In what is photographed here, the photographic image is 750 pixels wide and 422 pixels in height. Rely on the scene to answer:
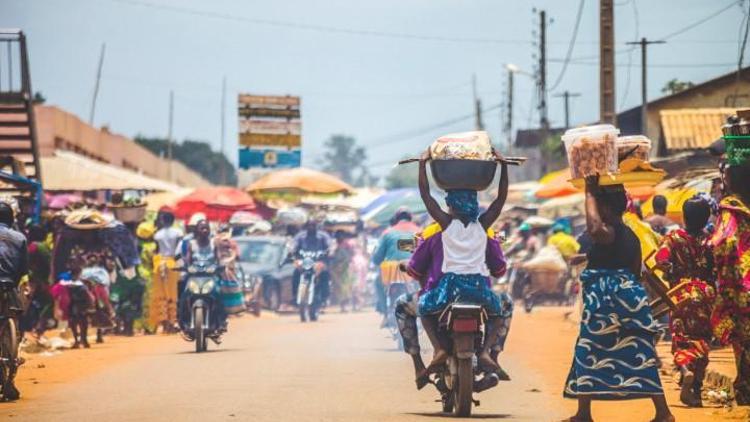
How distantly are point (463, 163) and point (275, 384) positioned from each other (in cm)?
378

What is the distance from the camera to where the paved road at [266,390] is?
39.8ft

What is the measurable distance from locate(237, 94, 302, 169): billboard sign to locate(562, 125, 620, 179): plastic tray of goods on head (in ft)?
184

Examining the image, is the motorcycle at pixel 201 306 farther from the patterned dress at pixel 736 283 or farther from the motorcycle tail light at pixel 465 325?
the patterned dress at pixel 736 283

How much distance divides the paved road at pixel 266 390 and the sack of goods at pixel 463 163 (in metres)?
1.92

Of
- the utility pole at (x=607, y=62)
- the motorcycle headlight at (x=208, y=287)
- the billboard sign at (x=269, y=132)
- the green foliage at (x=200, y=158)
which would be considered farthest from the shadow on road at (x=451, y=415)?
the green foliage at (x=200, y=158)

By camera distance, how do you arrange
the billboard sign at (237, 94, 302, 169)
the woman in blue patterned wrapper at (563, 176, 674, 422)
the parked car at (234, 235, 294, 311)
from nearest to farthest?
the woman in blue patterned wrapper at (563, 176, 674, 422) < the parked car at (234, 235, 294, 311) < the billboard sign at (237, 94, 302, 169)

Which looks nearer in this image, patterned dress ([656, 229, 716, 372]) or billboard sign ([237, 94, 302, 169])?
patterned dress ([656, 229, 716, 372])

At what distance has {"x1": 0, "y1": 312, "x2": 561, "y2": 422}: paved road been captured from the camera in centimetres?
1212

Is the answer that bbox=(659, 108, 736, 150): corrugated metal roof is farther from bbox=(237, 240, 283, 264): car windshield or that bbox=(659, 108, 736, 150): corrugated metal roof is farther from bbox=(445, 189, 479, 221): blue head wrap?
bbox=(445, 189, 479, 221): blue head wrap

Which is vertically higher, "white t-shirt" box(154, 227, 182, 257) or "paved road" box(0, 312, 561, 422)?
"white t-shirt" box(154, 227, 182, 257)

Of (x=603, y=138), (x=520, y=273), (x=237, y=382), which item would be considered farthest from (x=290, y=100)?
(x=603, y=138)

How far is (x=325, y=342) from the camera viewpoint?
2214 centimetres

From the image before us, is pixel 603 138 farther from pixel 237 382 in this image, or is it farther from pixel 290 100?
pixel 290 100

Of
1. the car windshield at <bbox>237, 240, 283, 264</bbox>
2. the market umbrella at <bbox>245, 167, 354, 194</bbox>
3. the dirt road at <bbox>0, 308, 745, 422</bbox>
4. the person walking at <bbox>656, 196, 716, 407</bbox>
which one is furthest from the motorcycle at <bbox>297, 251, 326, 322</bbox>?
the person walking at <bbox>656, 196, 716, 407</bbox>
